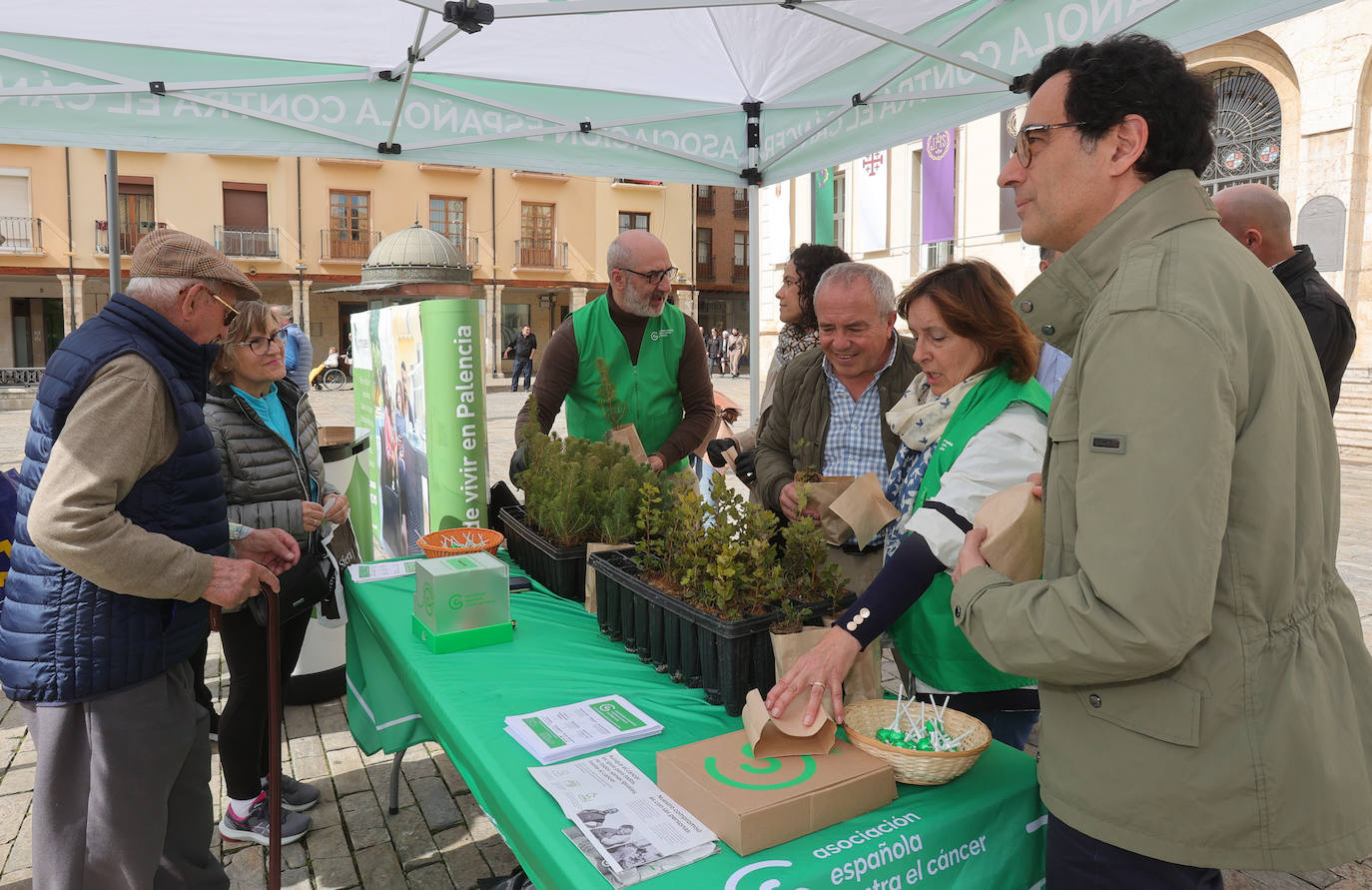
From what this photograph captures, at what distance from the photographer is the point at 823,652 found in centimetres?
147

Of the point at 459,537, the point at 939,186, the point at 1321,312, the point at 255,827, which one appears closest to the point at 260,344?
the point at 459,537

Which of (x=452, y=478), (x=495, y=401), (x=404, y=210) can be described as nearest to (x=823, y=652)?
(x=452, y=478)

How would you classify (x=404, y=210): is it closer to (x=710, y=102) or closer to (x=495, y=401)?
(x=495, y=401)

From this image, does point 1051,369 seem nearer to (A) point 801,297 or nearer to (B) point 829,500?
(A) point 801,297

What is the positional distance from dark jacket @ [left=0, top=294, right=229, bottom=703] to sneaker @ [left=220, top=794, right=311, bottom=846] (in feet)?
3.61

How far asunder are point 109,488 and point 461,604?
0.75 m

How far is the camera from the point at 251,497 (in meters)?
2.82

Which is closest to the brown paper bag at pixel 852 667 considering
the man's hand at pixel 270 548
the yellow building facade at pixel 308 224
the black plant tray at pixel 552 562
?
the black plant tray at pixel 552 562

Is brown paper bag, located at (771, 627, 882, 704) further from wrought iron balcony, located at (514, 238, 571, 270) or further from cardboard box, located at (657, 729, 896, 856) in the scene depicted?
wrought iron balcony, located at (514, 238, 571, 270)

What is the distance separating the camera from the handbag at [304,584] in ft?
8.62

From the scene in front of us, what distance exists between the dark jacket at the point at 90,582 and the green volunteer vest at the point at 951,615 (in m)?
1.63

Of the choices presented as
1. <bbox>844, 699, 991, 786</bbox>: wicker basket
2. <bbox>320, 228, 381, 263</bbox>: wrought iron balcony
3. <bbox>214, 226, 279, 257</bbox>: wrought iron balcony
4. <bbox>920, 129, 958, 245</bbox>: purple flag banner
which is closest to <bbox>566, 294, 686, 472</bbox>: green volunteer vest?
<bbox>844, 699, 991, 786</bbox>: wicker basket

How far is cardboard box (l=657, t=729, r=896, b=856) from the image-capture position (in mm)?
1179

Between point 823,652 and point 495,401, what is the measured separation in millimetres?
20117
